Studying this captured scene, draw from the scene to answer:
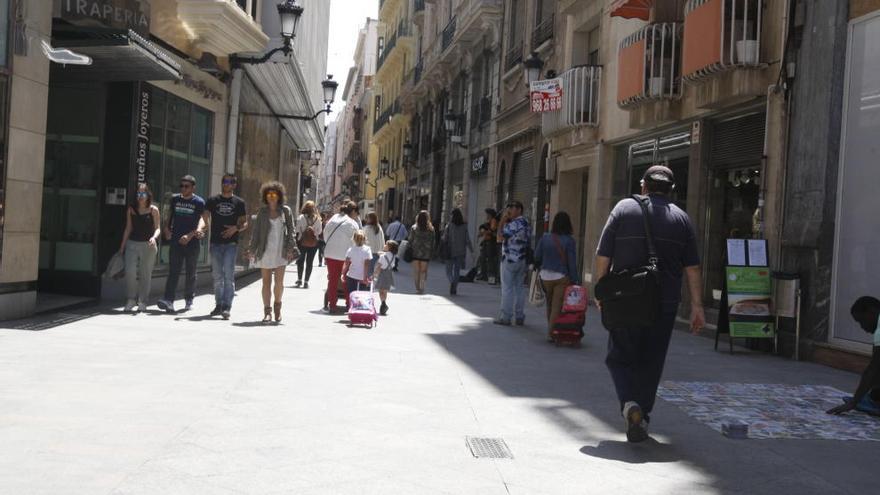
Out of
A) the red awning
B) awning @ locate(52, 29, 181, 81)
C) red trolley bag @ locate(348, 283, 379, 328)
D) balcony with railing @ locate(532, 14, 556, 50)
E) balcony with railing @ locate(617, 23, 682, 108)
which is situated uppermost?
balcony with railing @ locate(532, 14, 556, 50)

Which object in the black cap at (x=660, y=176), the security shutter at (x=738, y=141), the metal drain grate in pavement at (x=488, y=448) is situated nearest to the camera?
the metal drain grate in pavement at (x=488, y=448)

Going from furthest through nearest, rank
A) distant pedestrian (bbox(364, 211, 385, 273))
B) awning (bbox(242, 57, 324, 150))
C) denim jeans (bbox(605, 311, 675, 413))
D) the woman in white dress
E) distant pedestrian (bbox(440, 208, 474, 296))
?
awning (bbox(242, 57, 324, 150))
distant pedestrian (bbox(440, 208, 474, 296))
distant pedestrian (bbox(364, 211, 385, 273))
the woman in white dress
denim jeans (bbox(605, 311, 675, 413))

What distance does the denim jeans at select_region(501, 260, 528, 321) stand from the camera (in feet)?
45.0

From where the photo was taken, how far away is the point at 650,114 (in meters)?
15.9

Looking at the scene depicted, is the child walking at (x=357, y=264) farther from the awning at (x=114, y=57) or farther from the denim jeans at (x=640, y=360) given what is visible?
the denim jeans at (x=640, y=360)

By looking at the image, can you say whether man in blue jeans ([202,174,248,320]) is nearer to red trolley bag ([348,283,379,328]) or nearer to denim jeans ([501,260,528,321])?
red trolley bag ([348,283,379,328])

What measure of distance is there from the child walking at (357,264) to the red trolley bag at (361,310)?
1.26m

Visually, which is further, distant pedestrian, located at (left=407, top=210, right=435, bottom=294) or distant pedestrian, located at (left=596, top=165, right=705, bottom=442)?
distant pedestrian, located at (left=407, top=210, right=435, bottom=294)

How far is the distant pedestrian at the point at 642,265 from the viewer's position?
254 inches

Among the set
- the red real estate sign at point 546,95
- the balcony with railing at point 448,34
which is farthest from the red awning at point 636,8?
Answer: the balcony with railing at point 448,34

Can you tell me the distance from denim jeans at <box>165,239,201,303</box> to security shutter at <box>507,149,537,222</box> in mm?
12327

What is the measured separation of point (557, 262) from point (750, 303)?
7.44ft

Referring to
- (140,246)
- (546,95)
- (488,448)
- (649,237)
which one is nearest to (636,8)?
(546,95)

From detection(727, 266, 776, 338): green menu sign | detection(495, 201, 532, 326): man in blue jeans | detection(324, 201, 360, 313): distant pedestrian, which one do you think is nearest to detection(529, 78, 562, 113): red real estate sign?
detection(495, 201, 532, 326): man in blue jeans
